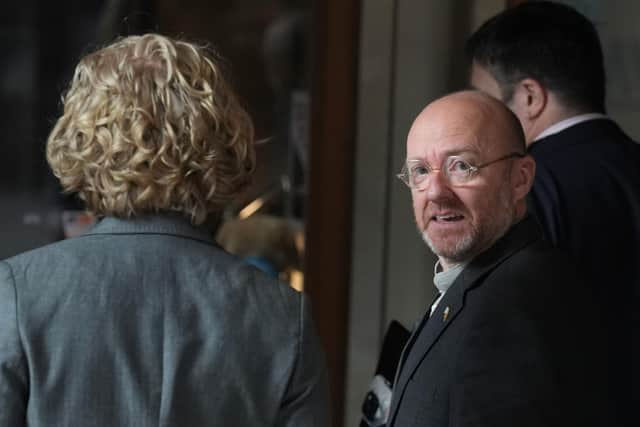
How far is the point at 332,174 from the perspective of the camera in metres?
4.86

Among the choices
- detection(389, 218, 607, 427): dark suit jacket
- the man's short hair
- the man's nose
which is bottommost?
detection(389, 218, 607, 427): dark suit jacket

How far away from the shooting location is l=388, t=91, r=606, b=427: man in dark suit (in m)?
Result: 2.15

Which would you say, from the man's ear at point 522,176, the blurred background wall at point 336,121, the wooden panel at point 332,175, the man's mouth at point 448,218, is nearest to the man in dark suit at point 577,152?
the man's ear at point 522,176

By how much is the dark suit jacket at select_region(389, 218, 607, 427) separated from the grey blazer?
0.74ft

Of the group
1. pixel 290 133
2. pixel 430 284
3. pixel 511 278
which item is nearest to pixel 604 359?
pixel 511 278

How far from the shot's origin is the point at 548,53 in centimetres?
330

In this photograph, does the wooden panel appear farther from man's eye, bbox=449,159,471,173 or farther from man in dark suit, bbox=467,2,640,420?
man's eye, bbox=449,159,471,173

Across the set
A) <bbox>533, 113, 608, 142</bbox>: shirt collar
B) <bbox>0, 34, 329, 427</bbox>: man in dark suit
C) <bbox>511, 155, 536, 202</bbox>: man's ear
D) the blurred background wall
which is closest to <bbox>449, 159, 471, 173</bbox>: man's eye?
<bbox>511, 155, 536, 202</bbox>: man's ear

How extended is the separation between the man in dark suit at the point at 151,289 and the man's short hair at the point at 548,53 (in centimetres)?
123

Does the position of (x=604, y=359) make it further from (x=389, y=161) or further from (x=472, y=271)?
(x=389, y=161)

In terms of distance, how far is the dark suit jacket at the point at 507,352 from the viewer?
84.3 inches

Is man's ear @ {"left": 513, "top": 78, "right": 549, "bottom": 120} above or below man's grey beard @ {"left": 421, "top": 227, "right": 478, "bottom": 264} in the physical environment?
above

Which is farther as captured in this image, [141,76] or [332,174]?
[332,174]

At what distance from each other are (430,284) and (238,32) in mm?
1284
